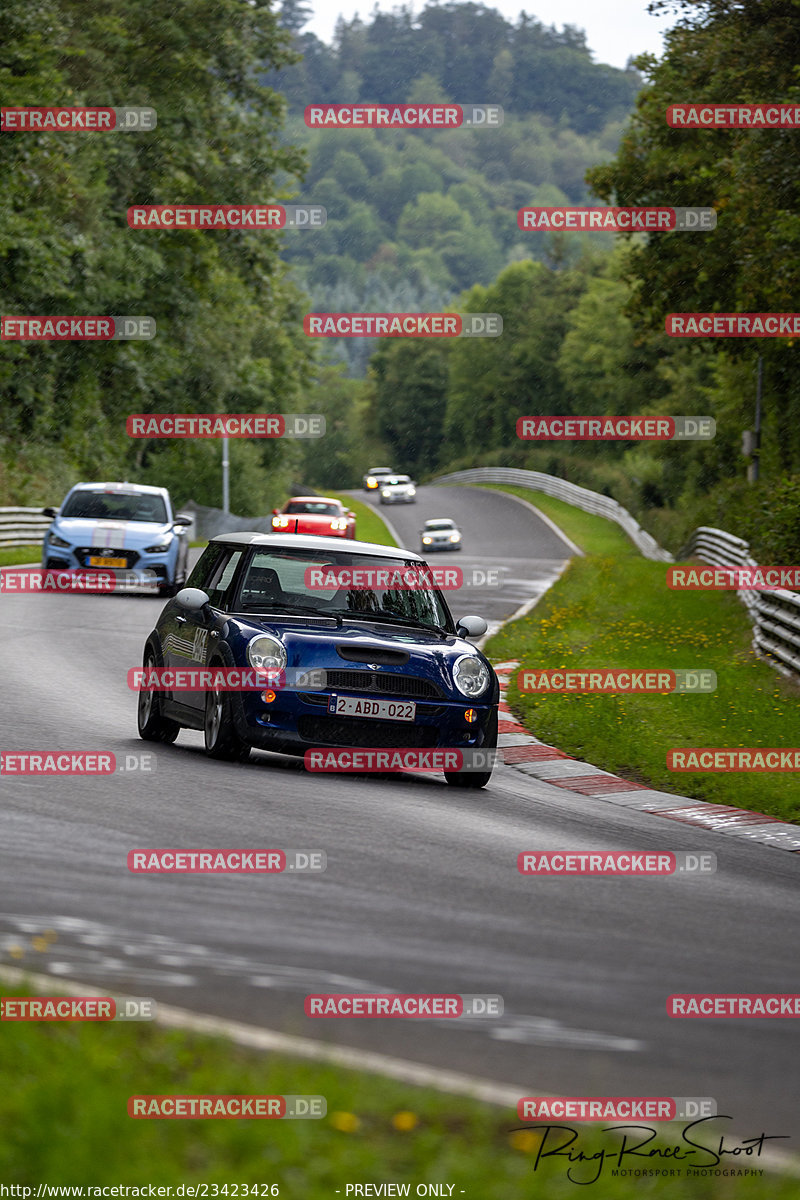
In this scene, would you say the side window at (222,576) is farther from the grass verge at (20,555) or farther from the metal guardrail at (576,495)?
the metal guardrail at (576,495)

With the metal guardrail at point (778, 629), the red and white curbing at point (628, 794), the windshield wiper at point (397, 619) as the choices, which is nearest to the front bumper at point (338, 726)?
the windshield wiper at point (397, 619)

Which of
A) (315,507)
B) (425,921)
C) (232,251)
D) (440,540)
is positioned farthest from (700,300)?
(425,921)

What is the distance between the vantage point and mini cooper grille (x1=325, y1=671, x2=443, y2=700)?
10.5m

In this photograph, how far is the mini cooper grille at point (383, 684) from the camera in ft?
34.3

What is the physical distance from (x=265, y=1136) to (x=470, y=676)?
730 cm

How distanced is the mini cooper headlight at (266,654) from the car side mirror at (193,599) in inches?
33.4

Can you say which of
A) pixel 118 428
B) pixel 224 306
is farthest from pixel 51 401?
pixel 224 306

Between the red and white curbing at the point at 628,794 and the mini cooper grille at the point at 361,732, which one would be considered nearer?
the red and white curbing at the point at 628,794

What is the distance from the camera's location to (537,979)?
5430 millimetres

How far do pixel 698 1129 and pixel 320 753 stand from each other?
6549 mm

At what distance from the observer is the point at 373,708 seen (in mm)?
10523

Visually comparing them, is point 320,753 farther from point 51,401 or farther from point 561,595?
point 51,401

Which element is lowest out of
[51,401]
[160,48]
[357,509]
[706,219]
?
[357,509]

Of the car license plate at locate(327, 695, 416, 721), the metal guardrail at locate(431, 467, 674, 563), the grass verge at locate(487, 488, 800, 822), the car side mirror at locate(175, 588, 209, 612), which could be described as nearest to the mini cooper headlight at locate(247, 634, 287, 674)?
the car license plate at locate(327, 695, 416, 721)
